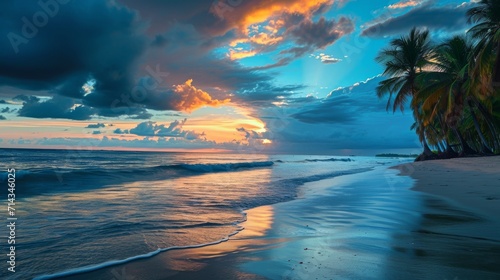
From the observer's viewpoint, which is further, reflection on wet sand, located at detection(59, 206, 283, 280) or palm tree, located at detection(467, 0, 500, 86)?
palm tree, located at detection(467, 0, 500, 86)

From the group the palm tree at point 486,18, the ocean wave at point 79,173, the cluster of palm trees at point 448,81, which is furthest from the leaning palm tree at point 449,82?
the ocean wave at point 79,173

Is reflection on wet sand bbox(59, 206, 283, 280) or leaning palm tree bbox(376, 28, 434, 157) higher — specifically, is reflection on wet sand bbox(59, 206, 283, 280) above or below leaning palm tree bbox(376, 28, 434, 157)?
below

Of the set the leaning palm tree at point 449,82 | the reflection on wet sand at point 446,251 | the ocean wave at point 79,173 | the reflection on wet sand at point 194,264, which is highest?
the leaning palm tree at point 449,82

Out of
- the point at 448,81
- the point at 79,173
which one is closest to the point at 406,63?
the point at 448,81

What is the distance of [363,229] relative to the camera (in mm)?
4992

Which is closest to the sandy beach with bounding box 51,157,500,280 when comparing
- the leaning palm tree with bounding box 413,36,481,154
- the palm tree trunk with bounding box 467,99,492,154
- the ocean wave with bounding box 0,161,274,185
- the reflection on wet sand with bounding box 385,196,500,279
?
the reflection on wet sand with bounding box 385,196,500,279

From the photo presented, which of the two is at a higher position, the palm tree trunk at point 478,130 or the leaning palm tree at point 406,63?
the leaning palm tree at point 406,63

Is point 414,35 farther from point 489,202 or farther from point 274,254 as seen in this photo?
point 274,254

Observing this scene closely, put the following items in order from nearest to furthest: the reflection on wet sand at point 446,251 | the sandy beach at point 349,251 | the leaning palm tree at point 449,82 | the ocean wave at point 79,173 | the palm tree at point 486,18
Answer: the reflection on wet sand at point 446,251
the sandy beach at point 349,251
the ocean wave at point 79,173
the palm tree at point 486,18
the leaning palm tree at point 449,82

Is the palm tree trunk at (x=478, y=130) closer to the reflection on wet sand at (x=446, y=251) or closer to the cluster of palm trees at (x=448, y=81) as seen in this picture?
the cluster of palm trees at (x=448, y=81)

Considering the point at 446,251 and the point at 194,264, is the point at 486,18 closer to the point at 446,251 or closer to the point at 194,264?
the point at 446,251

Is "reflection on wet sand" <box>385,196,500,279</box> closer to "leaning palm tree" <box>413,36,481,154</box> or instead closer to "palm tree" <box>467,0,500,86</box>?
"palm tree" <box>467,0,500,86</box>

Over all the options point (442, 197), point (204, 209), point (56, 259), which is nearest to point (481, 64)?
point (442, 197)

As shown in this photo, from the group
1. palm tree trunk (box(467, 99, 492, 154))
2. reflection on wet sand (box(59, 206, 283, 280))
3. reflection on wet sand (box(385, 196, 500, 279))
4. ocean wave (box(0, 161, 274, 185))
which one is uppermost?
palm tree trunk (box(467, 99, 492, 154))
